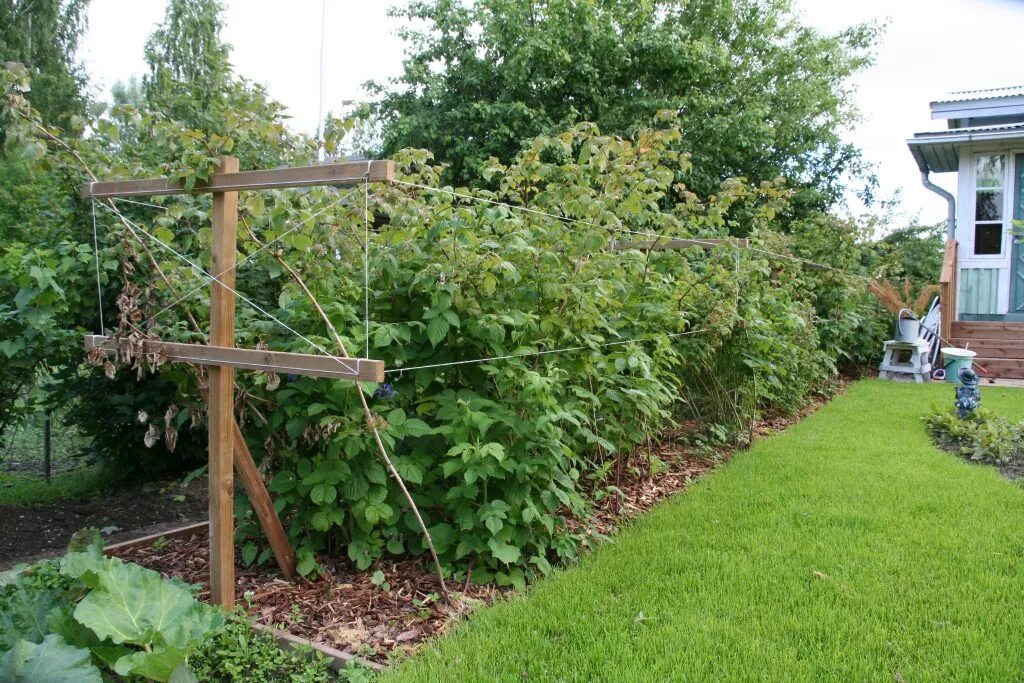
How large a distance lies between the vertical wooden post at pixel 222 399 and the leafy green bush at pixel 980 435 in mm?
5342

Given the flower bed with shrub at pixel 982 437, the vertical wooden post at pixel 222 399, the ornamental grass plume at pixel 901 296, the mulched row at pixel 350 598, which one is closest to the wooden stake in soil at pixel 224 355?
the vertical wooden post at pixel 222 399

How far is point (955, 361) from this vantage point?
1019 centimetres

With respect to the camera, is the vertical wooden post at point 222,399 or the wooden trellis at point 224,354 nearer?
the wooden trellis at point 224,354

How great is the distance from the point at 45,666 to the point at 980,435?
635cm

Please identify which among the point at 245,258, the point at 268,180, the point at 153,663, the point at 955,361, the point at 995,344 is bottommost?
the point at 153,663

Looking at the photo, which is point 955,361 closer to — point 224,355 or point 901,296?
point 901,296

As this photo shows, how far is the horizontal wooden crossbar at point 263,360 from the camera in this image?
106 inches

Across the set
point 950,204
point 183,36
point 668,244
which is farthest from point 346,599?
point 183,36

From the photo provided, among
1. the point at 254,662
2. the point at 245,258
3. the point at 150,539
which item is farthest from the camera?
the point at 150,539

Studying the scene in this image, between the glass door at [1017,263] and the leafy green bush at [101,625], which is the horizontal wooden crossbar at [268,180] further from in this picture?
the glass door at [1017,263]

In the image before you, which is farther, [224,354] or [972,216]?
[972,216]

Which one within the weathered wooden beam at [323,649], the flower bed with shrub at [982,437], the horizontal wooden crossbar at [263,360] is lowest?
the weathered wooden beam at [323,649]

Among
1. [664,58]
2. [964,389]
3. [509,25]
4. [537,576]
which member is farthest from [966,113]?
[537,576]

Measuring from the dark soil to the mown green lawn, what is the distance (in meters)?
2.76
